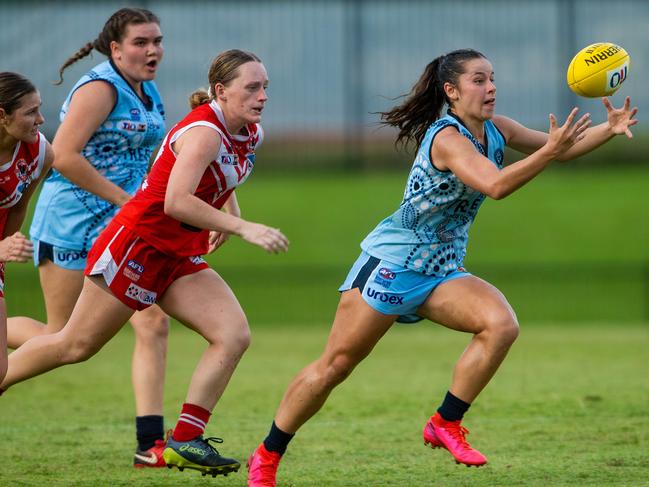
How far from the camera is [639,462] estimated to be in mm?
6270

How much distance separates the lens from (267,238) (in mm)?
4867

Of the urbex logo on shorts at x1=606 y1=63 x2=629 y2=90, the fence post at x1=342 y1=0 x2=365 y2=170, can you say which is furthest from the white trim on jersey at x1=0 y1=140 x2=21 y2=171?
the fence post at x1=342 y1=0 x2=365 y2=170

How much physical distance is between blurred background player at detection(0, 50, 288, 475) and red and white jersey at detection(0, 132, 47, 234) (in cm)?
45

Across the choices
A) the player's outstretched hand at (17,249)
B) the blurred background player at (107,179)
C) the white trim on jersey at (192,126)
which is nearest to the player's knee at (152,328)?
the blurred background player at (107,179)

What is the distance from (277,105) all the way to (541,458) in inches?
638

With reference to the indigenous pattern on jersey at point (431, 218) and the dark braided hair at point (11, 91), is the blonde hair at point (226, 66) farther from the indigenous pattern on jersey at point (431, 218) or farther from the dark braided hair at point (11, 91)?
the indigenous pattern on jersey at point (431, 218)

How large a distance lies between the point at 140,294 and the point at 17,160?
0.87m

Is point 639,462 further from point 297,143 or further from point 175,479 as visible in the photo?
point 297,143

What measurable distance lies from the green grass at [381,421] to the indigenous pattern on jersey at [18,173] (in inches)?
55.4

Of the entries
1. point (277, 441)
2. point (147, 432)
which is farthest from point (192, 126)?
point (147, 432)

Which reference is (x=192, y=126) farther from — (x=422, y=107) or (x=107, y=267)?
(x=422, y=107)

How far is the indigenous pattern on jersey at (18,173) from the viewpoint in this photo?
5613mm

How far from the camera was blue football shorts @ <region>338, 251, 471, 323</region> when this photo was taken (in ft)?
18.2

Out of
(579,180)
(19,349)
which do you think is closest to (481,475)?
(19,349)
